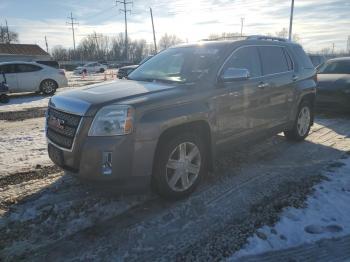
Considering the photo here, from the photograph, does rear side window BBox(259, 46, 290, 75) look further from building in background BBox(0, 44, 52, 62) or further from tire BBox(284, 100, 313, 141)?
building in background BBox(0, 44, 52, 62)

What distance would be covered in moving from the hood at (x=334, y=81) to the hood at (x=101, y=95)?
6715 mm

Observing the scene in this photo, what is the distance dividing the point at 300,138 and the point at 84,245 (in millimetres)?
5036

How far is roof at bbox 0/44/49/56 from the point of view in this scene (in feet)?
199

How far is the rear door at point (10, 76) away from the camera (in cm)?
1513

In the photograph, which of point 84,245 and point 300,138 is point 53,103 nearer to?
point 84,245

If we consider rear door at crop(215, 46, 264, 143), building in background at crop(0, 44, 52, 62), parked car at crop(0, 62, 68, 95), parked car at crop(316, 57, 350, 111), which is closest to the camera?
rear door at crop(215, 46, 264, 143)

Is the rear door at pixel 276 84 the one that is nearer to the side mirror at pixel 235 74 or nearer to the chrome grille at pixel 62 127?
the side mirror at pixel 235 74

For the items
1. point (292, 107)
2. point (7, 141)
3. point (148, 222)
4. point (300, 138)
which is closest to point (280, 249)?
point (148, 222)

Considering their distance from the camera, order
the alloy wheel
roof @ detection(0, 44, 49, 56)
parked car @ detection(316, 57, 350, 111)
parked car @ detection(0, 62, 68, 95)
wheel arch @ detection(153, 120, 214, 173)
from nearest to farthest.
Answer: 1. wheel arch @ detection(153, 120, 214, 173)
2. the alloy wheel
3. parked car @ detection(316, 57, 350, 111)
4. parked car @ detection(0, 62, 68, 95)
5. roof @ detection(0, 44, 49, 56)

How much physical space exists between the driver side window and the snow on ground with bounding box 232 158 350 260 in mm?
1957

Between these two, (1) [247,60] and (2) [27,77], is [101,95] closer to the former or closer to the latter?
(1) [247,60]

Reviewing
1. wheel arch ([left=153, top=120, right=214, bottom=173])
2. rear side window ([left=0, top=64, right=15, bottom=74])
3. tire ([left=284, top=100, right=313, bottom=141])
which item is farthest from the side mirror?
rear side window ([left=0, top=64, right=15, bottom=74])

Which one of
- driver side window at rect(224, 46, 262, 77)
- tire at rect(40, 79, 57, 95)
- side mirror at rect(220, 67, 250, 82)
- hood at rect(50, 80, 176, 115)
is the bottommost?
tire at rect(40, 79, 57, 95)

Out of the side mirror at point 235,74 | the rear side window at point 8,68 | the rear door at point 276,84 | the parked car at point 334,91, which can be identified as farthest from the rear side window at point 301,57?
the rear side window at point 8,68
